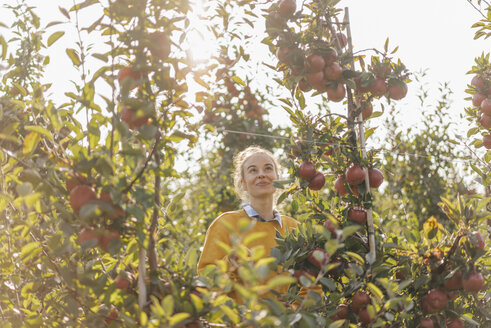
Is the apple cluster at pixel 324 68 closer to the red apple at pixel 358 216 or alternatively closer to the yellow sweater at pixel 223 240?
the red apple at pixel 358 216

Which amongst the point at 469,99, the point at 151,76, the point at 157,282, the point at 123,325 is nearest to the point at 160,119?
the point at 151,76

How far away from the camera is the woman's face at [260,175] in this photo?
2785 millimetres

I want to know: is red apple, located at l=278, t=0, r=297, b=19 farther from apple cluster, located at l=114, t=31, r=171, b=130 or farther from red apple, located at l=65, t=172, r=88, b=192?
red apple, located at l=65, t=172, r=88, b=192

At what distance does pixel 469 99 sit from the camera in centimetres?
259

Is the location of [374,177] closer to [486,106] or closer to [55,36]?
[486,106]

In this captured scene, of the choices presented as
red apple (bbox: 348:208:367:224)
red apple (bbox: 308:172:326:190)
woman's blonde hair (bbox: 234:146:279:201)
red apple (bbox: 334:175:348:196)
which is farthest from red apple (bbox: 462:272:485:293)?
woman's blonde hair (bbox: 234:146:279:201)

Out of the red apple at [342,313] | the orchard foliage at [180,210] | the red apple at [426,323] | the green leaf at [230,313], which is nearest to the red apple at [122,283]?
the orchard foliage at [180,210]

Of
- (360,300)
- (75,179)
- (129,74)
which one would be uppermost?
(129,74)

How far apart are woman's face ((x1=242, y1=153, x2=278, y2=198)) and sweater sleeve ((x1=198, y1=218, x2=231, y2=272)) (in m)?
0.39

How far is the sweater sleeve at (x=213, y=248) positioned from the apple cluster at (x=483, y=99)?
4.98 ft

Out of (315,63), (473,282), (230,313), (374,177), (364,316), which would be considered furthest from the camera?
(374,177)

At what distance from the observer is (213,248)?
2.42m

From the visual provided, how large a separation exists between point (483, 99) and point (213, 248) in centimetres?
166

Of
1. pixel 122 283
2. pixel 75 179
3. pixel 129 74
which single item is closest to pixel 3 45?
pixel 129 74
